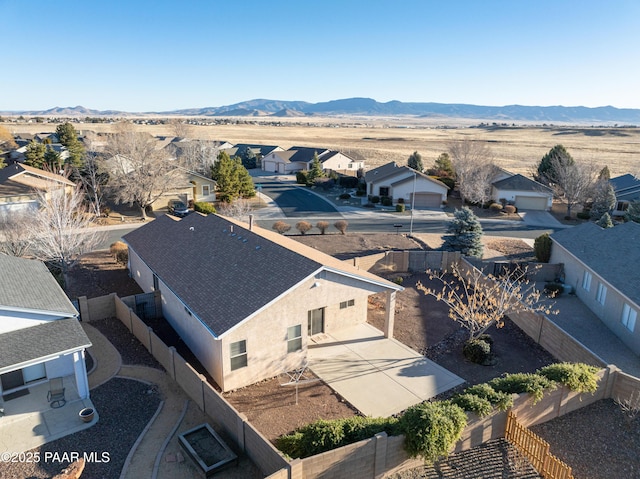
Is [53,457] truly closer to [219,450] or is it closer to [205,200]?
[219,450]

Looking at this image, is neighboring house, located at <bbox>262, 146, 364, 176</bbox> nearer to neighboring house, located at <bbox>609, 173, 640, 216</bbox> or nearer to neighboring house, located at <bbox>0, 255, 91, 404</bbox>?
neighboring house, located at <bbox>609, 173, 640, 216</bbox>

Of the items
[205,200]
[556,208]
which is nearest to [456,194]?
[556,208]

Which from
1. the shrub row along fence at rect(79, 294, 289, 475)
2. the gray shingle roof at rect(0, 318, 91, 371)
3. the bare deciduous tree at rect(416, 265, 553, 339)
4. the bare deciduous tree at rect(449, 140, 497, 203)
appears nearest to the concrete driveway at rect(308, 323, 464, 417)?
the bare deciduous tree at rect(416, 265, 553, 339)

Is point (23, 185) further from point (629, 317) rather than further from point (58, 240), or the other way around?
point (629, 317)

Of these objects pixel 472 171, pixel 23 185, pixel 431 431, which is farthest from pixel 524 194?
pixel 23 185

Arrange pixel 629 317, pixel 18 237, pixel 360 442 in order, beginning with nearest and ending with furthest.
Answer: pixel 360 442 → pixel 629 317 → pixel 18 237
